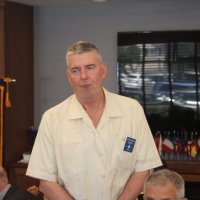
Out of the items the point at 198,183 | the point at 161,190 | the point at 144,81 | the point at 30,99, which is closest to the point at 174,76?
the point at 144,81

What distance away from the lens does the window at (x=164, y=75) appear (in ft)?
14.2

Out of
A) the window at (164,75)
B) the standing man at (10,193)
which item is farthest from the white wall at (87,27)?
the standing man at (10,193)

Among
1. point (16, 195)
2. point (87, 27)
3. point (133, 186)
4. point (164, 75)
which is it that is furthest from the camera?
point (87, 27)

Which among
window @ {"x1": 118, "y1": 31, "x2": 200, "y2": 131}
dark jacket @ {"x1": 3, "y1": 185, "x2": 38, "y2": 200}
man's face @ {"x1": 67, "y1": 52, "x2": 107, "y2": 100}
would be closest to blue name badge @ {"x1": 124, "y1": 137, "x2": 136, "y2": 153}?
man's face @ {"x1": 67, "y1": 52, "x2": 107, "y2": 100}

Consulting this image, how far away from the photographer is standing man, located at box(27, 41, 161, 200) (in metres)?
1.72

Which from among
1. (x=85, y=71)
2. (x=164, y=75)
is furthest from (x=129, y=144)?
(x=164, y=75)

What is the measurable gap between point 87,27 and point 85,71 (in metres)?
3.08

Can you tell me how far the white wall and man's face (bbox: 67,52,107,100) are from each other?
2.91 m

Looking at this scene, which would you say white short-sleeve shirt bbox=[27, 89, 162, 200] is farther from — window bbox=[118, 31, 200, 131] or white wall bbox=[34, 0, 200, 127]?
white wall bbox=[34, 0, 200, 127]

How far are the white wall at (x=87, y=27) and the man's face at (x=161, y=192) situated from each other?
9.36 ft

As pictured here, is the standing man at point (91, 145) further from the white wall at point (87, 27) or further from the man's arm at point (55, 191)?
the white wall at point (87, 27)

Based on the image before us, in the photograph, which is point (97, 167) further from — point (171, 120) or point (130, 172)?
point (171, 120)

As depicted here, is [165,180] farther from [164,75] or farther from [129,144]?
[164,75]

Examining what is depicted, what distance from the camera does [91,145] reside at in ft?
5.69
